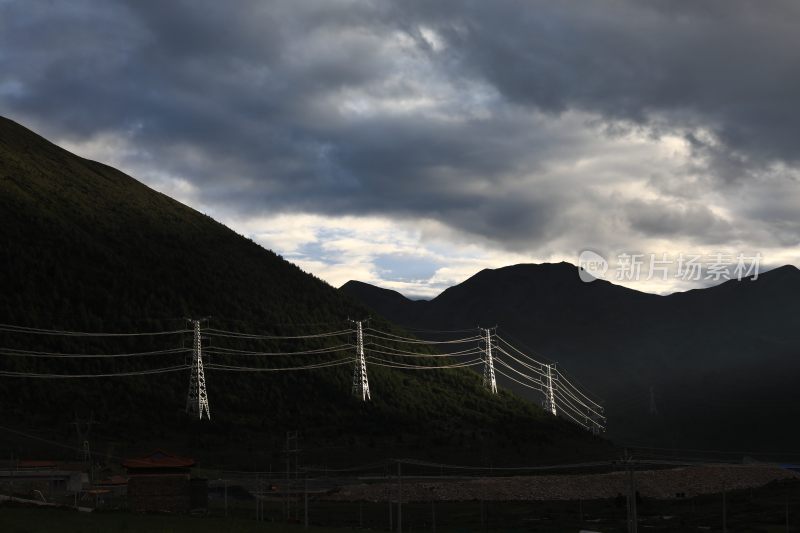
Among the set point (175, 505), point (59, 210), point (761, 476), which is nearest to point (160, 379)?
point (59, 210)

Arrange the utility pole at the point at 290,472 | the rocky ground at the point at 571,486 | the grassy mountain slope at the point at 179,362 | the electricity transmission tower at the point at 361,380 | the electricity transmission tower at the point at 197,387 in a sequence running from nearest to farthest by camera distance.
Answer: the utility pole at the point at 290,472
the rocky ground at the point at 571,486
the electricity transmission tower at the point at 197,387
the grassy mountain slope at the point at 179,362
the electricity transmission tower at the point at 361,380

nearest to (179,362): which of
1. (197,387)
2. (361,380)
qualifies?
(197,387)

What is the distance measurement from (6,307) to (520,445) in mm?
82088

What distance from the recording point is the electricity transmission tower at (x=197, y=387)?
124438 mm

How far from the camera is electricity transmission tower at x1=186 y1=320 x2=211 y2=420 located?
124 meters

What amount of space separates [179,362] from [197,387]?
1588cm

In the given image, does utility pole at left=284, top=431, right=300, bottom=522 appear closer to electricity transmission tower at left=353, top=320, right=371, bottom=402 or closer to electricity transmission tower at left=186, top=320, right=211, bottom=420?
electricity transmission tower at left=186, top=320, right=211, bottom=420

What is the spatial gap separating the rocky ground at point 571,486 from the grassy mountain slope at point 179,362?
19751 mm

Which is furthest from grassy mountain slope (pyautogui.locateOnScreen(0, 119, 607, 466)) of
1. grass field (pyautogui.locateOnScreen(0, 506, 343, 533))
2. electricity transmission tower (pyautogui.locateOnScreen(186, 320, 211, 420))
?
grass field (pyautogui.locateOnScreen(0, 506, 343, 533))

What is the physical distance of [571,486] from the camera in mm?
109125

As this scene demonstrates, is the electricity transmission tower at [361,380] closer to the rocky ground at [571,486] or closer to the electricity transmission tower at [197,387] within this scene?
the electricity transmission tower at [197,387]

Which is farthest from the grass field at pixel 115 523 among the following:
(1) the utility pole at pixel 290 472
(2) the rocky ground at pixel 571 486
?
(2) the rocky ground at pixel 571 486

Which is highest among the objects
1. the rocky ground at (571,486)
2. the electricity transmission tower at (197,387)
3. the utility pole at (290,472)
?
the electricity transmission tower at (197,387)

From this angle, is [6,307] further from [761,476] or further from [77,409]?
[761,476]
